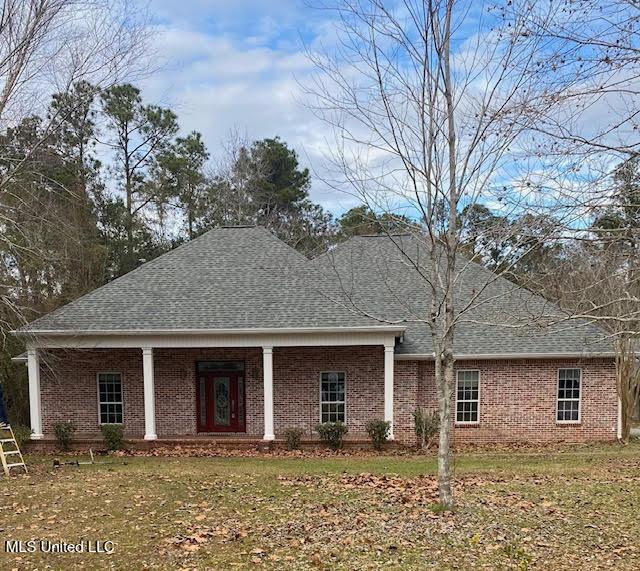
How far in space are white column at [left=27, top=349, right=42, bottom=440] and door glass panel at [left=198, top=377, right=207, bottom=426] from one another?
4287mm

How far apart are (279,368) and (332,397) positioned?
5.60 feet

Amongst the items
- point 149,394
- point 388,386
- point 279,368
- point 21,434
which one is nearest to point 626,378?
point 388,386

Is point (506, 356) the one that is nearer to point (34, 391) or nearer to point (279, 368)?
point (279, 368)

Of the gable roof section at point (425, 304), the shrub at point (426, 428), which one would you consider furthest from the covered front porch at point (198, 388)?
the gable roof section at point (425, 304)

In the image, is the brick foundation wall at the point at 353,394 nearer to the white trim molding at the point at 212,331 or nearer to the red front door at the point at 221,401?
the red front door at the point at 221,401

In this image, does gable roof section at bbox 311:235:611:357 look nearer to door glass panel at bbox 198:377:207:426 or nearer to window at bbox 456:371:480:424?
window at bbox 456:371:480:424

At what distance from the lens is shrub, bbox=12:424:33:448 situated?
47.9ft

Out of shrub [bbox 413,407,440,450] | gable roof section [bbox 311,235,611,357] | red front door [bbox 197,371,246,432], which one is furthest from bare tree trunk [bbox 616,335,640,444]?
red front door [bbox 197,371,246,432]

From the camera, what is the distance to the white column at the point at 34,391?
14438 mm

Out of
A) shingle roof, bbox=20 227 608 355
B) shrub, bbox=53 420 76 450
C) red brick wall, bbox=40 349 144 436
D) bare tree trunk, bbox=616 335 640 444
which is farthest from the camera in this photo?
red brick wall, bbox=40 349 144 436

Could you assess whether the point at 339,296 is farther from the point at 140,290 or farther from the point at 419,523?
the point at 419,523

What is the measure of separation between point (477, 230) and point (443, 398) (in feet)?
7.66

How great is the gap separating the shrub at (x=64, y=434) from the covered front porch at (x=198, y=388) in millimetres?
480

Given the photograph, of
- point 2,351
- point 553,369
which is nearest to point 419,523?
point 553,369
